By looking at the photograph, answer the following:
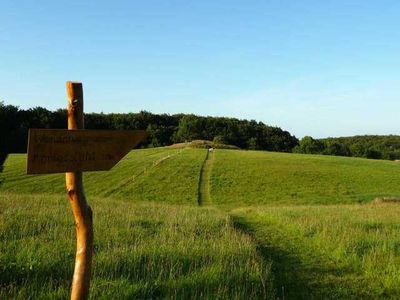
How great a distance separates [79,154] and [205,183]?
48.3m

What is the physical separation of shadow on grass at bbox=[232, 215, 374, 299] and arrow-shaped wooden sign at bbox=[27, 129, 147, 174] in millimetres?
3699

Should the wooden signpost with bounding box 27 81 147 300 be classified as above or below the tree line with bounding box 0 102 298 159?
below

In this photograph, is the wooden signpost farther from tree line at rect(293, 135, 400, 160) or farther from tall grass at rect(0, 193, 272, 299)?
tree line at rect(293, 135, 400, 160)

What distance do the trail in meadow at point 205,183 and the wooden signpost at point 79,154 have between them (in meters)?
34.5

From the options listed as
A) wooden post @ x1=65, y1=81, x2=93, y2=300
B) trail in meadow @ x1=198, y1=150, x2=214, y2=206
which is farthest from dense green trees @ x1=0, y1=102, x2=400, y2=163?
wooden post @ x1=65, y1=81, x2=93, y2=300

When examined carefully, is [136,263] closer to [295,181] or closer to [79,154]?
[79,154]

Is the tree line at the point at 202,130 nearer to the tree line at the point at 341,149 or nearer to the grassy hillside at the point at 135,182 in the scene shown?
the tree line at the point at 341,149

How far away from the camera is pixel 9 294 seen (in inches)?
286

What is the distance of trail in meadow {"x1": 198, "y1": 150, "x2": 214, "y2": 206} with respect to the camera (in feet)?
144

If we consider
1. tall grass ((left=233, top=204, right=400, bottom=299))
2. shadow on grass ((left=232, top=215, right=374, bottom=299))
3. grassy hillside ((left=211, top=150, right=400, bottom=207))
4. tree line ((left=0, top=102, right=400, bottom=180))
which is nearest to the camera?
shadow on grass ((left=232, top=215, right=374, bottom=299))

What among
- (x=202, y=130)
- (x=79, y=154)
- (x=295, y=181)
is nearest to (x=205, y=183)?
(x=295, y=181)

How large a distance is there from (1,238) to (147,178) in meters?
43.9

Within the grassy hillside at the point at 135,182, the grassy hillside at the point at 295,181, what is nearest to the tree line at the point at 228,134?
the grassy hillside at the point at 295,181

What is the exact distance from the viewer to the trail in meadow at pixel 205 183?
43741 millimetres
